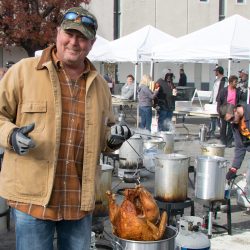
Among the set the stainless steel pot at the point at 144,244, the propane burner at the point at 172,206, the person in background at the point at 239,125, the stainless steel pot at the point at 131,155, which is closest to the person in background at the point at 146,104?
the stainless steel pot at the point at 131,155

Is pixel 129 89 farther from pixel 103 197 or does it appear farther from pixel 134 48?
pixel 103 197

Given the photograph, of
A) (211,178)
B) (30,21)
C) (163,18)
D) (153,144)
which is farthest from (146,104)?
(163,18)

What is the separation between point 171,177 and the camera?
15.2 ft

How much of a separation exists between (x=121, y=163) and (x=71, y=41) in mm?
4291

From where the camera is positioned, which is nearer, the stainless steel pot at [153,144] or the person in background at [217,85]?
the stainless steel pot at [153,144]

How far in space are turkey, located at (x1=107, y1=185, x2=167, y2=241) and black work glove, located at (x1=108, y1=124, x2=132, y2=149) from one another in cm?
62

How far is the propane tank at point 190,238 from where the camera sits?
149 inches

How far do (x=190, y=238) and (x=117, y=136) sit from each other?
1.57 meters

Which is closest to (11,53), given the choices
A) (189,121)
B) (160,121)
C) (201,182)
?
(189,121)

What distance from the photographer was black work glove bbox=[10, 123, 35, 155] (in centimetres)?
214

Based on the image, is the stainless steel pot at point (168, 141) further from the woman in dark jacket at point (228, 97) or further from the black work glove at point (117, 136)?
the black work glove at point (117, 136)

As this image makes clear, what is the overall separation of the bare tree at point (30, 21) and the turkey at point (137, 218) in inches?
693

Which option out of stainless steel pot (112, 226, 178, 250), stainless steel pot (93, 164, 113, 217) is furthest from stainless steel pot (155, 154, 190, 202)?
stainless steel pot (112, 226, 178, 250)

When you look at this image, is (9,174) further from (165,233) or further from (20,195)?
(165,233)
